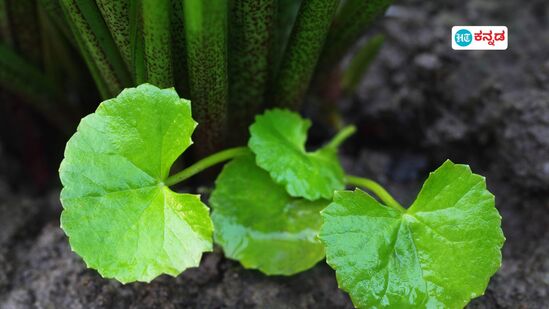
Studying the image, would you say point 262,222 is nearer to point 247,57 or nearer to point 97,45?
point 247,57

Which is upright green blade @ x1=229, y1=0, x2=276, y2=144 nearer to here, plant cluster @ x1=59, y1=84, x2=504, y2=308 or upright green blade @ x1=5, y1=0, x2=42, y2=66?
plant cluster @ x1=59, y1=84, x2=504, y2=308

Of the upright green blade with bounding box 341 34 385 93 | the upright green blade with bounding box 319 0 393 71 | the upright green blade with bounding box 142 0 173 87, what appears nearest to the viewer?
the upright green blade with bounding box 142 0 173 87

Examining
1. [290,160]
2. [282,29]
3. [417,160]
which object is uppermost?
[282,29]

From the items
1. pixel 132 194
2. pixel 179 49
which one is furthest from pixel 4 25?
pixel 132 194

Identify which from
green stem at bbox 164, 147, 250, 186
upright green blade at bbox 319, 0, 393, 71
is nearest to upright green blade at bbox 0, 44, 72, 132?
green stem at bbox 164, 147, 250, 186

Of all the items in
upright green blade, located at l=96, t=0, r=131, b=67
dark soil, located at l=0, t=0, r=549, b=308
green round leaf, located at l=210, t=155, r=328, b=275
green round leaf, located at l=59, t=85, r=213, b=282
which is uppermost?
upright green blade, located at l=96, t=0, r=131, b=67

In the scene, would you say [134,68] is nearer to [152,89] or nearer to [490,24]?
[152,89]

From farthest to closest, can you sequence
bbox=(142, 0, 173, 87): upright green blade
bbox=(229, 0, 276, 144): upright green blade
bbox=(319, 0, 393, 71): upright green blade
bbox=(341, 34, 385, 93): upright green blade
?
bbox=(341, 34, 385, 93): upright green blade
bbox=(319, 0, 393, 71): upright green blade
bbox=(229, 0, 276, 144): upright green blade
bbox=(142, 0, 173, 87): upright green blade
